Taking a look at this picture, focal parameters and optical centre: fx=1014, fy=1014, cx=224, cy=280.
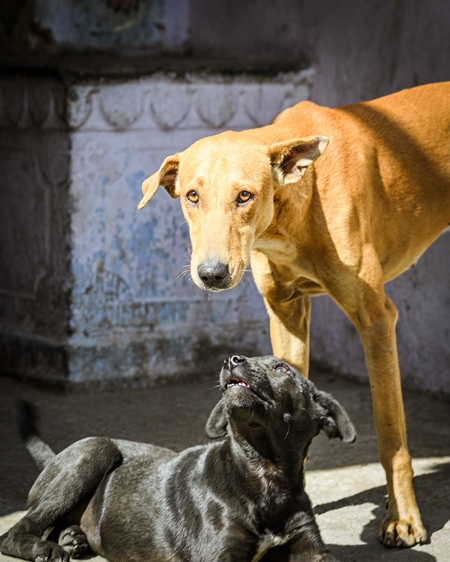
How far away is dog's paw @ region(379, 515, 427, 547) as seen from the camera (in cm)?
466

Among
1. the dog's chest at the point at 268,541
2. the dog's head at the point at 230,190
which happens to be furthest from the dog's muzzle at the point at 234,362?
the dog's chest at the point at 268,541

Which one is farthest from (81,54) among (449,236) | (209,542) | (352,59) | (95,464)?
(209,542)

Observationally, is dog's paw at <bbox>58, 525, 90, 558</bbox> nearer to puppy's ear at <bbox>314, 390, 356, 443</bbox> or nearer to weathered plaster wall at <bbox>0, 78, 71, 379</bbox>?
puppy's ear at <bbox>314, 390, 356, 443</bbox>

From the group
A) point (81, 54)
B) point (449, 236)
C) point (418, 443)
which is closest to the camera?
point (418, 443)

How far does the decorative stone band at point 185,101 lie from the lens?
7246 millimetres

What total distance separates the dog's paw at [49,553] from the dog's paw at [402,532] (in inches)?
57.6

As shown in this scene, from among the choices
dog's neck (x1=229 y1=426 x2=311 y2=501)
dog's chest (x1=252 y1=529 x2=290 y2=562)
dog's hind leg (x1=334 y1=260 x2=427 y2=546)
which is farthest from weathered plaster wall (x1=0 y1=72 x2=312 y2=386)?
dog's chest (x1=252 y1=529 x2=290 y2=562)

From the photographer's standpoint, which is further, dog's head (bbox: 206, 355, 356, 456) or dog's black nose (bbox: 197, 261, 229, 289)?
dog's black nose (bbox: 197, 261, 229, 289)

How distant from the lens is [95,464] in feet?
15.0

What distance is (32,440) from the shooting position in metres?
4.96

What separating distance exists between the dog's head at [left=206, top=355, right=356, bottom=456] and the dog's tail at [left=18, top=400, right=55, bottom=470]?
1.00m

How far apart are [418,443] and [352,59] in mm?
2939

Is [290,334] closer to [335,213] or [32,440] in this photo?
[335,213]

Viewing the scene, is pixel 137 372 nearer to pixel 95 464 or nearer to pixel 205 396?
pixel 205 396
